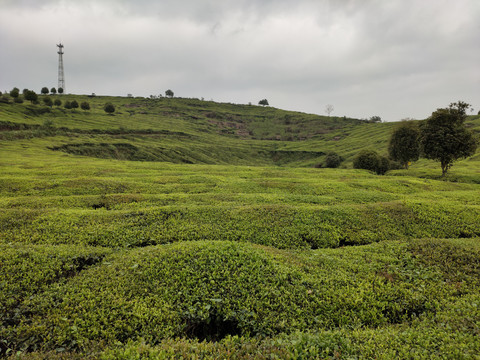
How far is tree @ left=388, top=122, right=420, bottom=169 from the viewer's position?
59250 millimetres

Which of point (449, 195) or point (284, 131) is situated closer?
point (449, 195)

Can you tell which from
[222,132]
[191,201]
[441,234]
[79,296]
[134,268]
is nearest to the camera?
[79,296]

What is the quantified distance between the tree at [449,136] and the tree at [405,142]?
15195 millimetres

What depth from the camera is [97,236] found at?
13922 millimetres

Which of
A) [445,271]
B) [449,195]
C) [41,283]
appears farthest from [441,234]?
[41,283]

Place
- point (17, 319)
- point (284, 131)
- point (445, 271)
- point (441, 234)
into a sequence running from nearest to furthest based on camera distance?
point (17, 319), point (445, 271), point (441, 234), point (284, 131)

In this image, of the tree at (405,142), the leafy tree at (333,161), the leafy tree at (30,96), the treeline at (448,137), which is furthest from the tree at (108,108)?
the treeline at (448,137)

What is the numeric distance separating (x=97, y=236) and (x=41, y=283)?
4.49m

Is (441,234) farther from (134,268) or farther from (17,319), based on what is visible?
(17,319)

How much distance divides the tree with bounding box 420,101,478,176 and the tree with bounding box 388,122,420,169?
15195 mm

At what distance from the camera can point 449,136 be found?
42.5 meters

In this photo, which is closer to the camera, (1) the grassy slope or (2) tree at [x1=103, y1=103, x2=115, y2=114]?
(1) the grassy slope

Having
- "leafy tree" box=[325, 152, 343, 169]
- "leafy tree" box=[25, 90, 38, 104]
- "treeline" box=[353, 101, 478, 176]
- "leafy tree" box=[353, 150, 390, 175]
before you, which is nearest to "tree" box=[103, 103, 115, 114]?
"leafy tree" box=[25, 90, 38, 104]

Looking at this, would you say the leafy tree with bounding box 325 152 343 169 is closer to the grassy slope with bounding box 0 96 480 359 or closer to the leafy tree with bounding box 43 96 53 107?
the grassy slope with bounding box 0 96 480 359
